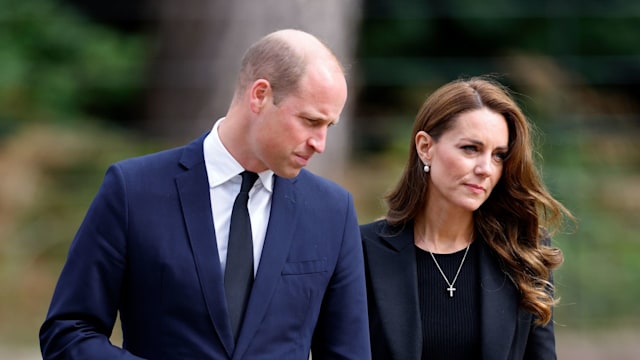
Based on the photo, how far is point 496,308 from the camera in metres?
4.23

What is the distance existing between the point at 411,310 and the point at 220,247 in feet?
2.75

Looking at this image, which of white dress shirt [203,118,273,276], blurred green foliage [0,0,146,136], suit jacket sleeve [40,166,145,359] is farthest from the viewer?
A: blurred green foliage [0,0,146,136]

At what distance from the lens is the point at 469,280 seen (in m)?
4.33

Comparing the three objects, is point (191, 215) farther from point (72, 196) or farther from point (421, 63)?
point (421, 63)

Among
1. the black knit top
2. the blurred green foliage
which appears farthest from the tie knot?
the blurred green foliage

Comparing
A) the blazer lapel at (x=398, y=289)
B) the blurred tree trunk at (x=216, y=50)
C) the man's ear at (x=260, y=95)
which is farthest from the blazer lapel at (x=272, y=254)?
the blurred tree trunk at (x=216, y=50)

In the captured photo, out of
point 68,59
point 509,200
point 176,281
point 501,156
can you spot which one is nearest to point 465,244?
point 509,200

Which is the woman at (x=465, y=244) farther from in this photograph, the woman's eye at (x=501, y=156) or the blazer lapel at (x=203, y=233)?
the blazer lapel at (x=203, y=233)

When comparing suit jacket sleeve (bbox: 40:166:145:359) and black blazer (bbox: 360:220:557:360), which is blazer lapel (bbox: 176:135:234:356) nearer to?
suit jacket sleeve (bbox: 40:166:145:359)

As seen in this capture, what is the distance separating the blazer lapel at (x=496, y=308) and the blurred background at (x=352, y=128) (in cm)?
327

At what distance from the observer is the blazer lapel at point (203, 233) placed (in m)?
3.54

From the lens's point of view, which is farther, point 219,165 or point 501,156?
point 501,156

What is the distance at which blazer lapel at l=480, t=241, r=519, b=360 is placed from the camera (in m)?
4.16

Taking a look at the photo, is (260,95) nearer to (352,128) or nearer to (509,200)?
(509,200)
